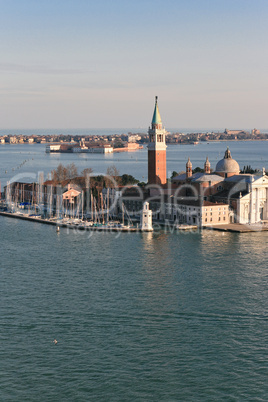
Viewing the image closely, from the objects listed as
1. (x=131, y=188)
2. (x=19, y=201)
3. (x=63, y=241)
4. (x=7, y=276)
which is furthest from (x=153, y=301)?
(x=19, y=201)

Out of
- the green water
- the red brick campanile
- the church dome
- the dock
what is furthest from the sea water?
the red brick campanile

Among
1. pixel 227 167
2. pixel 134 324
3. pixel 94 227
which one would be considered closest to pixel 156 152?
pixel 227 167

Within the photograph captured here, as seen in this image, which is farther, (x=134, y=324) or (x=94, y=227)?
(x=94, y=227)

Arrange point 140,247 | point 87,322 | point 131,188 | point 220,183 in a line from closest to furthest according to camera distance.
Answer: point 87,322 → point 140,247 → point 220,183 → point 131,188

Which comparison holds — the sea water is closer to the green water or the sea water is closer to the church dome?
the green water

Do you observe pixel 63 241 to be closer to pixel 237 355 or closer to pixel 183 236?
pixel 183 236

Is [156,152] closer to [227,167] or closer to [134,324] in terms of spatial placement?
[227,167]
